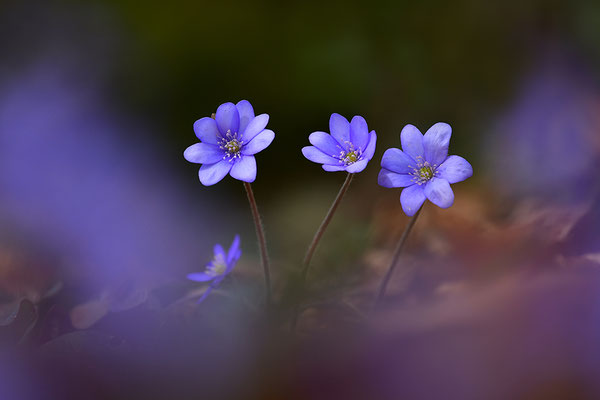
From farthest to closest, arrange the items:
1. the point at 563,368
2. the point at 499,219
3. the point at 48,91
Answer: the point at 48,91
the point at 499,219
the point at 563,368

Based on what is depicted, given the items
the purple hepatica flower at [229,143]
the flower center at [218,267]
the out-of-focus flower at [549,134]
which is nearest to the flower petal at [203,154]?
the purple hepatica flower at [229,143]

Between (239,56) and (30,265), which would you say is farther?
(239,56)

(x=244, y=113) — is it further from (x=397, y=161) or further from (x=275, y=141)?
(x=275, y=141)

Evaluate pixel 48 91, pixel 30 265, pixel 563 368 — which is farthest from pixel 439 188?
pixel 48 91

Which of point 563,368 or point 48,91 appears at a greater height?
point 48,91

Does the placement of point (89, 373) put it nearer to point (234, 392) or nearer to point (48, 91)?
point (234, 392)

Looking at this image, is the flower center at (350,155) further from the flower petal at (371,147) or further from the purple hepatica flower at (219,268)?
the purple hepatica flower at (219,268)

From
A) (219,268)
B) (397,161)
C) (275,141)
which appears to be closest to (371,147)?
(397,161)
